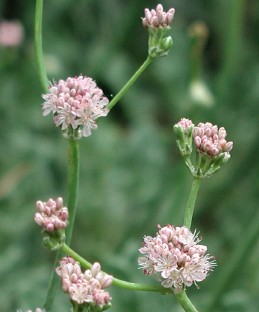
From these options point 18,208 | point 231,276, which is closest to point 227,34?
point 18,208

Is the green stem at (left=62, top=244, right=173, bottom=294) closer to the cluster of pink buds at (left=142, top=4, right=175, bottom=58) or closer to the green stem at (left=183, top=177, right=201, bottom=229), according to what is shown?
the green stem at (left=183, top=177, right=201, bottom=229)

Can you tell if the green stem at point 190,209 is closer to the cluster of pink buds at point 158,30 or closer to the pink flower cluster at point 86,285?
the pink flower cluster at point 86,285

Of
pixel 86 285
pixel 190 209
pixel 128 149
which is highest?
pixel 128 149

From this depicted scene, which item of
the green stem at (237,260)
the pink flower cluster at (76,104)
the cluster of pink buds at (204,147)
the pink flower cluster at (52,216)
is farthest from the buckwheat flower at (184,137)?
the green stem at (237,260)

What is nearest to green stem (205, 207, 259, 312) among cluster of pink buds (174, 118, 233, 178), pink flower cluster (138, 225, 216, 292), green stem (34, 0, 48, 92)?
cluster of pink buds (174, 118, 233, 178)

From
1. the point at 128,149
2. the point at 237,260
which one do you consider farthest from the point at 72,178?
the point at 128,149

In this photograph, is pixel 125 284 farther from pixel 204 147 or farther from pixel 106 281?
pixel 204 147
